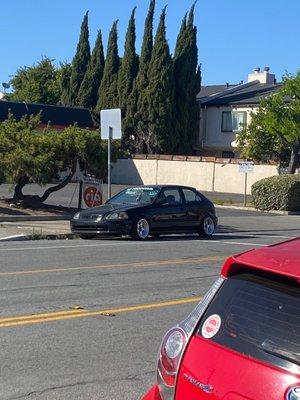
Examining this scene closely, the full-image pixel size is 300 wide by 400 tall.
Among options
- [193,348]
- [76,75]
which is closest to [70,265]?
[193,348]

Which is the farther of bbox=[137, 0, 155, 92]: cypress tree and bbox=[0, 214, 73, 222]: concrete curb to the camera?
bbox=[137, 0, 155, 92]: cypress tree

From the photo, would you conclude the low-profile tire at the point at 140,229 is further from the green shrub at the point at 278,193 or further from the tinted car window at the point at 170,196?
the green shrub at the point at 278,193

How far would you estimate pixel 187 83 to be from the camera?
182 feet

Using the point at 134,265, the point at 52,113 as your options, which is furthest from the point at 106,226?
the point at 52,113

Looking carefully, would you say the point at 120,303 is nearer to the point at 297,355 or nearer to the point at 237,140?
the point at 297,355

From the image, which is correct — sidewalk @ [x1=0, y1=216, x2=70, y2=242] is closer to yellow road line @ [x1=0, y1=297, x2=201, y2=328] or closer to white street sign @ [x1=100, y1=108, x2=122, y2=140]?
white street sign @ [x1=100, y1=108, x2=122, y2=140]

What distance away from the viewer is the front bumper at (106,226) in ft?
58.2

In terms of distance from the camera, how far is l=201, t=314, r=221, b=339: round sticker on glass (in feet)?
10.7

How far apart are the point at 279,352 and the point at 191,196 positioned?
16.8 m

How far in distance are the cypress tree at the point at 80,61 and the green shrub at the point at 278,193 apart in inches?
1199

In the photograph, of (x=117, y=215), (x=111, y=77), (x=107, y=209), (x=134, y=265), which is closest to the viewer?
Result: (x=134, y=265)

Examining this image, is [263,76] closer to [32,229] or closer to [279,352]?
[32,229]

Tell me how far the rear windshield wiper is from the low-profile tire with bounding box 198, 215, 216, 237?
54.5 ft

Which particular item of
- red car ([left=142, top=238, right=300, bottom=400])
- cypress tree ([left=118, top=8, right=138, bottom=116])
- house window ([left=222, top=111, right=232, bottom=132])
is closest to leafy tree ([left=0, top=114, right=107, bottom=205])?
red car ([left=142, top=238, right=300, bottom=400])
